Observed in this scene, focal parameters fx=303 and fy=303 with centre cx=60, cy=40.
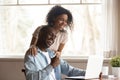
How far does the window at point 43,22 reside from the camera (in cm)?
370

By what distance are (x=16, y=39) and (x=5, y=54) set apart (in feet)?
0.77

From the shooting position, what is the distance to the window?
3699mm

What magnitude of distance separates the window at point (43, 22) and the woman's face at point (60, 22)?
444 mm

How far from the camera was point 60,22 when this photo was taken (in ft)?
10.5

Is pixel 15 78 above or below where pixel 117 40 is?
below

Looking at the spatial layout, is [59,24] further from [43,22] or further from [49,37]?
[43,22]

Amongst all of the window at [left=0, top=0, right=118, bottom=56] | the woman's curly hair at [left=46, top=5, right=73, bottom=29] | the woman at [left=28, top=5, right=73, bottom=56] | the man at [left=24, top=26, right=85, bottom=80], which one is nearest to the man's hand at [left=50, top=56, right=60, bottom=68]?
the man at [left=24, top=26, right=85, bottom=80]

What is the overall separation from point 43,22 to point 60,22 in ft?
1.70

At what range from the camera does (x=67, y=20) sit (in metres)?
3.32

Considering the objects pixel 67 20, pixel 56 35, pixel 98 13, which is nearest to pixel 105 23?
pixel 98 13

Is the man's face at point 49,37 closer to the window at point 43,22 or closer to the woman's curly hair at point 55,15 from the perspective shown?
the woman's curly hair at point 55,15

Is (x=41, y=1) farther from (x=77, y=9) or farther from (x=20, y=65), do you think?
(x=20, y=65)

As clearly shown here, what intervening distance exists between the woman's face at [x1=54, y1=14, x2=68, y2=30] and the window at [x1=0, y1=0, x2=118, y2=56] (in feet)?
1.46

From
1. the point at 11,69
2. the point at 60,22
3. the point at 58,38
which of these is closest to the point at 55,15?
the point at 60,22
